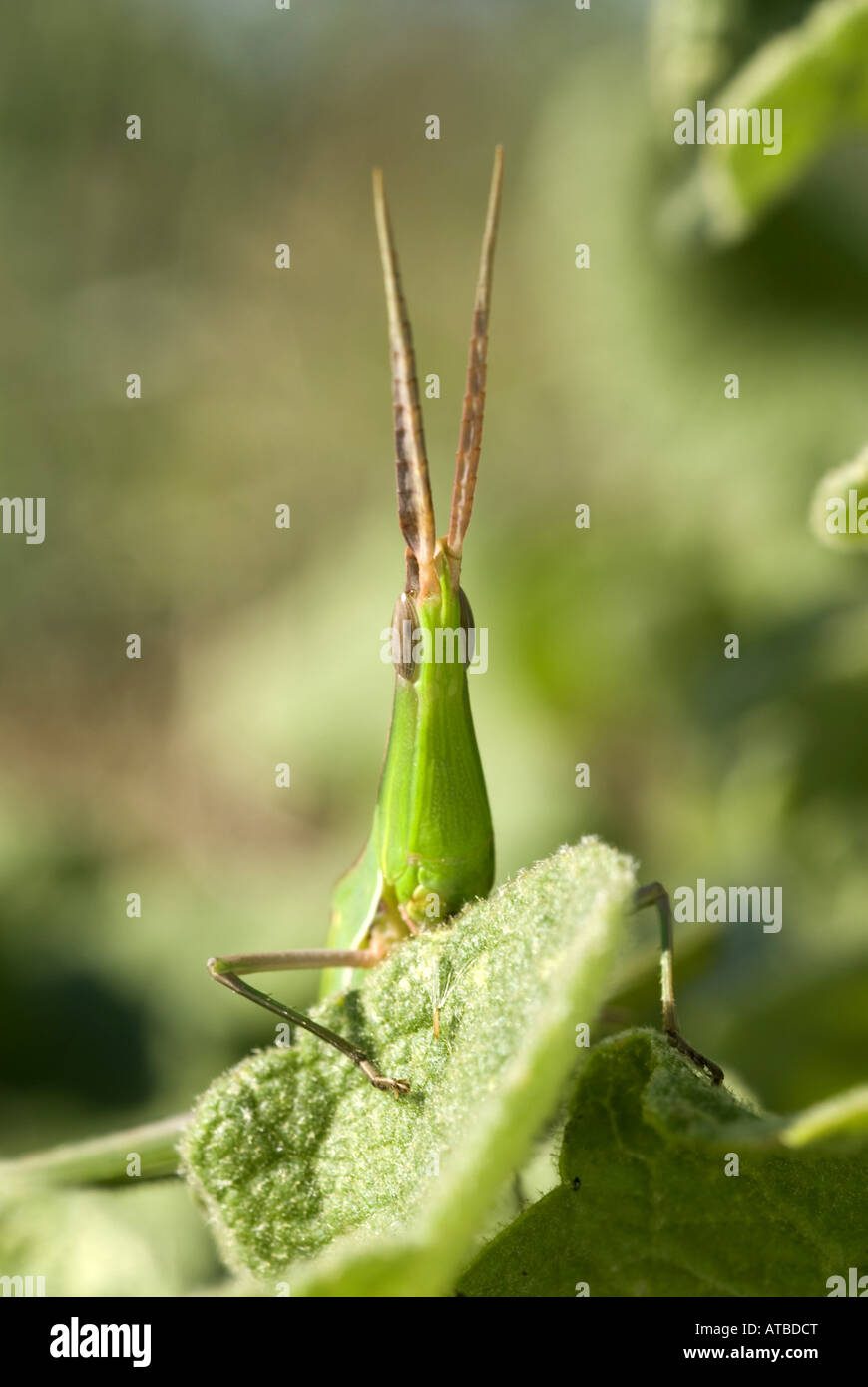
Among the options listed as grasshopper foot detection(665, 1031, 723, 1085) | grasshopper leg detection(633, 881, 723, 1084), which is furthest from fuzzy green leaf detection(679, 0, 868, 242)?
grasshopper foot detection(665, 1031, 723, 1085)

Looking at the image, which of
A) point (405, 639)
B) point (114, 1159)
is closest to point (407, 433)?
point (405, 639)

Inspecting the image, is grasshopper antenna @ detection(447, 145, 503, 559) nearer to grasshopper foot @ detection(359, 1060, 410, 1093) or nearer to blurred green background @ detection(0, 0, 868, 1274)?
grasshopper foot @ detection(359, 1060, 410, 1093)

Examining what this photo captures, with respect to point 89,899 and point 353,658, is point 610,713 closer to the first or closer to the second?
point 353,658

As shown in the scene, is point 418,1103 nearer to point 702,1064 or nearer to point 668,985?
point 702,1064

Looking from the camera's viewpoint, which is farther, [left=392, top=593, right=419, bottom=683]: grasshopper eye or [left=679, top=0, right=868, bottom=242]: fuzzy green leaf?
[left=392, top=593, right=419, bottom=683]: grasshopper eye

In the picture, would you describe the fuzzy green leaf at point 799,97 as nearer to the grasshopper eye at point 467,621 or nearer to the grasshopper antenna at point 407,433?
the grasshopper antenna at point 407,433
